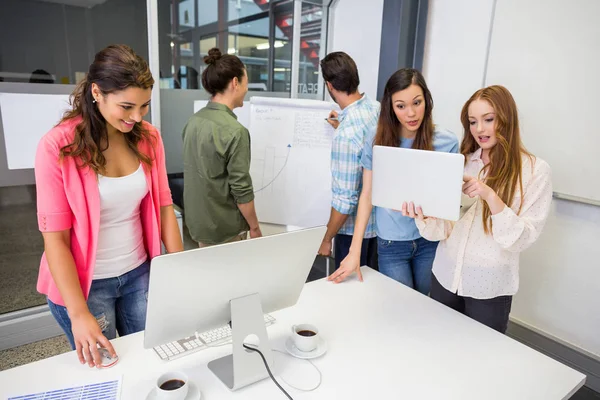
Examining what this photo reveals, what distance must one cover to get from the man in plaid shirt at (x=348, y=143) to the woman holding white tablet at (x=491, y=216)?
0.53m

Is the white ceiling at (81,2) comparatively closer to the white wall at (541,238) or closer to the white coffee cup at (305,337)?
the white wall at (541,238)

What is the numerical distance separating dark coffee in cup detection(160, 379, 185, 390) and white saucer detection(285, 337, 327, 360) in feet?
1.07

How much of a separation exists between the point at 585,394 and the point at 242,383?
6.59 feet

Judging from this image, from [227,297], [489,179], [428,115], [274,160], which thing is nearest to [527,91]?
[428,115]

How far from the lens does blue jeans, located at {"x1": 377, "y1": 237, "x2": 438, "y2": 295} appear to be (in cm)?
180

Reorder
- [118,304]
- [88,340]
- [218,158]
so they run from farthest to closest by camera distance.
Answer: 1. [218,158]
2. [118,304]
3. [88,340]

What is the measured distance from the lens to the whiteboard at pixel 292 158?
273 cm

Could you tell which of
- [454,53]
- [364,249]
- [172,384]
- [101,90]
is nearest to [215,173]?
[364,249]

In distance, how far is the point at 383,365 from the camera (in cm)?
118

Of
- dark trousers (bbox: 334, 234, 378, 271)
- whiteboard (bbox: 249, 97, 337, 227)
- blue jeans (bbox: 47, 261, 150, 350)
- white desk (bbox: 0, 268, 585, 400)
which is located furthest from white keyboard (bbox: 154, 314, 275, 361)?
whiteboard (bbox: 249, 97, 337, 227)

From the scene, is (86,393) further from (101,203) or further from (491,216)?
(491,216)

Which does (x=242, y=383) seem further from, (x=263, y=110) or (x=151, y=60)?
(x=151, y=60)

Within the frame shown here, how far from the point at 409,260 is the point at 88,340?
1269 millimetres

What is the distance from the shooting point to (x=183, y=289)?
0.97 meters
